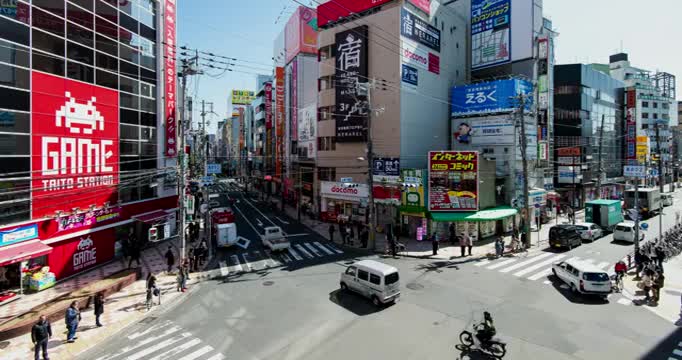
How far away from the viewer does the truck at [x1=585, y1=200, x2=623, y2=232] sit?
1382 inches

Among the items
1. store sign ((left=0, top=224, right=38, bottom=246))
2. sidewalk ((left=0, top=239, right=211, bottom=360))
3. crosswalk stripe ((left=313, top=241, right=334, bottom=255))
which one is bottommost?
sidewalk ((left=0, top=239, right=211, bottom=360))

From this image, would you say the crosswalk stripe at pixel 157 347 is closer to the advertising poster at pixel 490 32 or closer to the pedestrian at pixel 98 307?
the pedestrian at pixel 98 307

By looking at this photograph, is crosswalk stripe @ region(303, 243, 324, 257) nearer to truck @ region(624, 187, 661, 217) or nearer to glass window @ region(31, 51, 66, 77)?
glass window @ region(31, 51, 66, 77)

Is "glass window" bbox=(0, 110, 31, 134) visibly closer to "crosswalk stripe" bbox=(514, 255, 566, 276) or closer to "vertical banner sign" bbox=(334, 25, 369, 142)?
"vertical banner sign" bbox=(334, 25, 369, 142)

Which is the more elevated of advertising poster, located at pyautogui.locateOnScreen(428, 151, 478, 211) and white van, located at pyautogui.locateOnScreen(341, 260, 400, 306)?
advertising poster, located at pyautogui.locateOnScreen(428, 151, 478, 211)

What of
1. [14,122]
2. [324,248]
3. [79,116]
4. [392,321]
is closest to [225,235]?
[324,248]

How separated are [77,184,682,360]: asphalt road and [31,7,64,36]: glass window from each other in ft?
56.2

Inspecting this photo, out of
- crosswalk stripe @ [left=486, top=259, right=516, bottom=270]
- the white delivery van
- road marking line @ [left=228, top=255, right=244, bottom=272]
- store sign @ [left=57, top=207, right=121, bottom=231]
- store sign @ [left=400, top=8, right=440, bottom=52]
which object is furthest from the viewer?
store sign @ [left=400, top=8, right=440, bottom=52]

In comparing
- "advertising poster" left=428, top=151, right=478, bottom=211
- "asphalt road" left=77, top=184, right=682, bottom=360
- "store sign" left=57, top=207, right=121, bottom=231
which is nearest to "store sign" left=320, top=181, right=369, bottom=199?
"advertising poster" left=428, top=151, right=478, bottom=211

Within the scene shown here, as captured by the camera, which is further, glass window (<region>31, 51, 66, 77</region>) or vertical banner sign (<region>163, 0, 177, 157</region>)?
vertical banner sign (<region>163, 0, 177, 157</region>)

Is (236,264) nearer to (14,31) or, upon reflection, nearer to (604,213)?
(14,31)

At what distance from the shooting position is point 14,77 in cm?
1800

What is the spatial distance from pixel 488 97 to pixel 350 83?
14.7 metres

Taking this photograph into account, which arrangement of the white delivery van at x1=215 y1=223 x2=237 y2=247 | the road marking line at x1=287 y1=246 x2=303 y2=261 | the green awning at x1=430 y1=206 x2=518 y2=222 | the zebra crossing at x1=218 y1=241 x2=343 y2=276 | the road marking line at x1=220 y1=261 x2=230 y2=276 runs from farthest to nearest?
the green awning at x1=430 y1=206 x2=518 y2=222 → the white delivery van at x1=215 y1=223 x2=237 y2=247 → the road marking line at x1=287 y1=246 x2=303 y2=261 → the zebra crossing at x1=218 y1=241 x2=343 y2=276 → the road marking line at x1=220 y1=261 x2=230 y2=276
